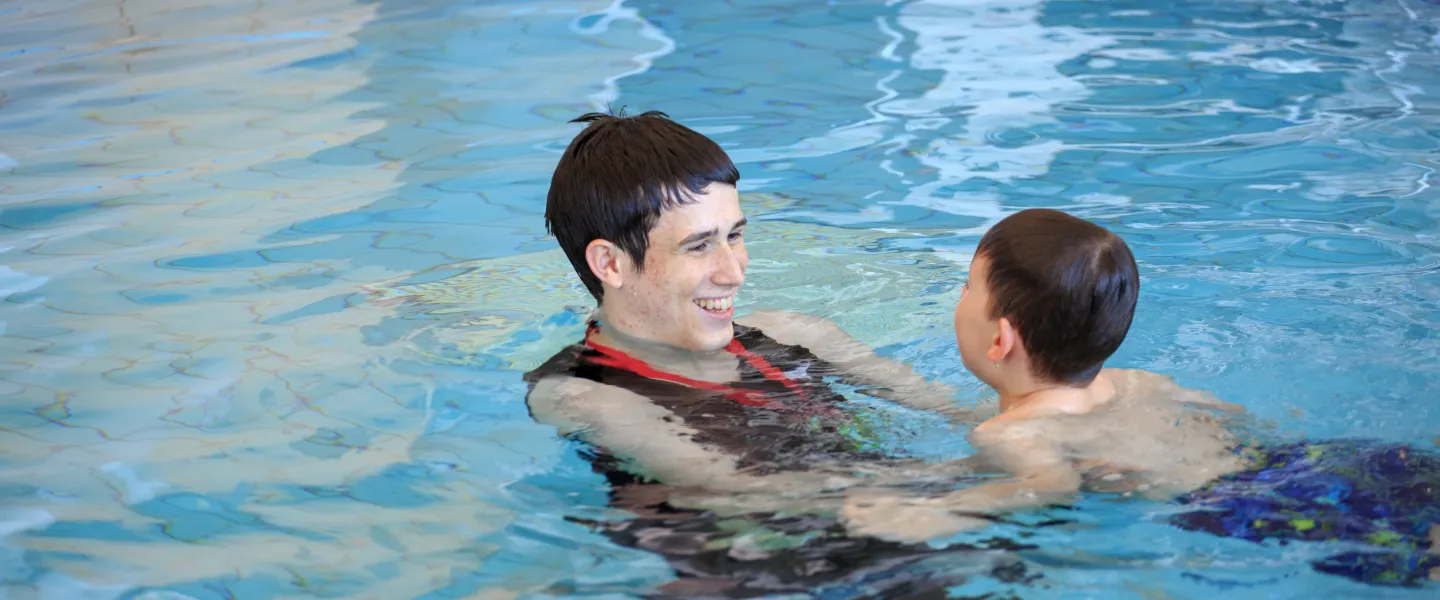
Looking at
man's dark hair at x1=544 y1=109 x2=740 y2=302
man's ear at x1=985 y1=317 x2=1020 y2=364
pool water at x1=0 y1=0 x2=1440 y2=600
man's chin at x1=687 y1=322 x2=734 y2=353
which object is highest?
man's dark hair at x1=544 y1=109 x2=740 y2=302

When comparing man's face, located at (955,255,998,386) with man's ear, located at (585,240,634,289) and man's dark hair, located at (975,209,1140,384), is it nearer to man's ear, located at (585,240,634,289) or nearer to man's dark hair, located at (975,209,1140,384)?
man's dark hair, located at (975,209,1140,384)

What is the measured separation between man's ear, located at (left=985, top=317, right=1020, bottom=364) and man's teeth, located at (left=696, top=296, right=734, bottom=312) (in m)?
0.68

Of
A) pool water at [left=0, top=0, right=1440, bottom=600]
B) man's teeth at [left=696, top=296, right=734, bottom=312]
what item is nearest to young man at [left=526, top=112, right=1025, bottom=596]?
man's teeth at [left=696, top=296, right=734, bottom=312]

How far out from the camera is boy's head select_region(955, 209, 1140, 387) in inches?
115

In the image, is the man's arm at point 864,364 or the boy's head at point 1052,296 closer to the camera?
the boy's head at point 1052,296

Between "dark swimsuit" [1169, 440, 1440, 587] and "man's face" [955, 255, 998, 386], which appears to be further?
"man's face" [955, 255, 998, 386]

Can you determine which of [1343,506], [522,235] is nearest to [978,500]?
[1343,506]

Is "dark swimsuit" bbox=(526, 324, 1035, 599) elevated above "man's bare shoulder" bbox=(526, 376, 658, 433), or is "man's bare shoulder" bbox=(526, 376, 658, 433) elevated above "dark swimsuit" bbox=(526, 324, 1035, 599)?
"man's bare shoulder" bbox=(526, 376, 658, 433)

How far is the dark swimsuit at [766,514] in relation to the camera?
2646 mm

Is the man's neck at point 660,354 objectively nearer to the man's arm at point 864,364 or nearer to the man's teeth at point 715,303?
the man's teeth at point 715,303

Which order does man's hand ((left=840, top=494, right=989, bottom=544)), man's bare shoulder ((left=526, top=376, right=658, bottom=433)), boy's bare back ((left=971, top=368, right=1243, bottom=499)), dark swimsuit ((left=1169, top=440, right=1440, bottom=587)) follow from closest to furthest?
1. dark swimsuit ((left=1169, top=440, right=1440, bottom=587))
2. man's hand ((left=840, top=494, right=989, bottom=544))
3. boy's bare back ((left=971, top=368, right=1243, bottom=499))
4. man's bare shoulder ((left=526, top=376, right=658, bottom=433))

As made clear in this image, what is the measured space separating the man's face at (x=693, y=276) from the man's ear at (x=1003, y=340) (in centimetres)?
63

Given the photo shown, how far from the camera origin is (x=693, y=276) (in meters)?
3.27

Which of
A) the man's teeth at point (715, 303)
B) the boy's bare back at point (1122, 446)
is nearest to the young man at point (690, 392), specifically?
the man's teeth at point (715, 303)
